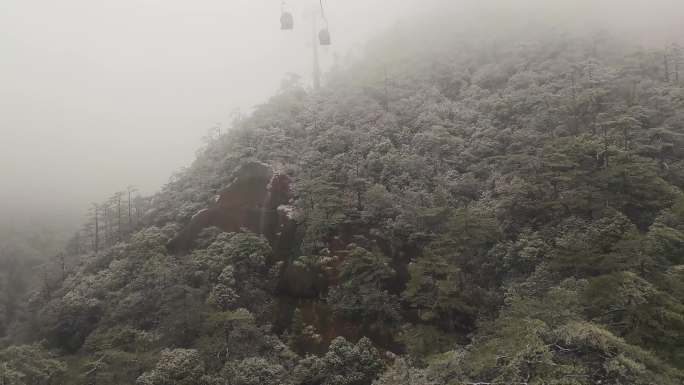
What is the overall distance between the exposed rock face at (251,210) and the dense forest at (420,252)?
17 cm

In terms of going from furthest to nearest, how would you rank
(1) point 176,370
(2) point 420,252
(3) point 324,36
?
(2) point 420,252
(1) point 176,370
(3) point 324,36

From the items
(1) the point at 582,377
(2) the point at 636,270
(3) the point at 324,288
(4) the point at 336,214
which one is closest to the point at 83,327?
(3) the point at 324,288

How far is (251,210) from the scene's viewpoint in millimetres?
33500

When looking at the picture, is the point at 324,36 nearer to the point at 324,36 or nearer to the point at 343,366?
the point at 324,36

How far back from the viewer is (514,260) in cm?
2431

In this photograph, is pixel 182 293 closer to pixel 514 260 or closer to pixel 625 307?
pixel 514 260

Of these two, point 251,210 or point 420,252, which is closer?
point 420,252

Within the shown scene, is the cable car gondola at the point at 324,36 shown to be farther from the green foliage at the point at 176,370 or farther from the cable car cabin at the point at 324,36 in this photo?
the green foliage at the point at 176,370

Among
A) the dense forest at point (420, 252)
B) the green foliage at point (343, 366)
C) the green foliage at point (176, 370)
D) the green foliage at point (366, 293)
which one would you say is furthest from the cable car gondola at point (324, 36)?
the green foliage at point (176, 370)

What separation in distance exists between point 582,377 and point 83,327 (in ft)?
111

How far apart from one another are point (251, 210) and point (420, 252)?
13734 mm

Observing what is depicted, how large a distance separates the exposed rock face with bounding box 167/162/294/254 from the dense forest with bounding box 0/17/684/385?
17cm

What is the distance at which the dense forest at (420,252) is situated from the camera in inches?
638

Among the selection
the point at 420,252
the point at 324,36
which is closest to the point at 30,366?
the point at 324,36
